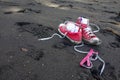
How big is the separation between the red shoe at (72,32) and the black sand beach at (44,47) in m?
0.09

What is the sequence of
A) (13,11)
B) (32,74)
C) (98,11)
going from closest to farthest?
(32,74) → (13,11) → (98,11)

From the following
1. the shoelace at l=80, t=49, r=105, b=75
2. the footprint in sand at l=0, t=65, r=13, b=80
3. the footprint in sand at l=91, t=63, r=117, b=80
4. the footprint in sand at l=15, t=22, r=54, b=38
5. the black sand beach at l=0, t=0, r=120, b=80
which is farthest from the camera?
the footprint in sand at l=15, t=22, r=54, b=38

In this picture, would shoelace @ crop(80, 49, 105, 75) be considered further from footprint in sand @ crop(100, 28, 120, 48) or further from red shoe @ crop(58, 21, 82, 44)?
footprint in sand @ crop(100, 28, 120, 48)

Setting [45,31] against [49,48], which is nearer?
[49,48]

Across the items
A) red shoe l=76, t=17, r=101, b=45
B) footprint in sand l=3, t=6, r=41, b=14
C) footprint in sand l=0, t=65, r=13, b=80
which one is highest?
red shoe l=76, t=17, r=101, b=45

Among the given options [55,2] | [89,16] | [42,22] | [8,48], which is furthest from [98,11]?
[8,48]

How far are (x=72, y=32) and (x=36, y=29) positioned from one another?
61cm

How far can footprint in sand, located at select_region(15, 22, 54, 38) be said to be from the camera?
11.2ft

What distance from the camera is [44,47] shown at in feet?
10.0

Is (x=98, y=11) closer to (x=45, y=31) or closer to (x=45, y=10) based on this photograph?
(x=45, y=10)

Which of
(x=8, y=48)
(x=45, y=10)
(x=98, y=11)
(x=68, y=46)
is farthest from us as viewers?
(x=98, y=11)

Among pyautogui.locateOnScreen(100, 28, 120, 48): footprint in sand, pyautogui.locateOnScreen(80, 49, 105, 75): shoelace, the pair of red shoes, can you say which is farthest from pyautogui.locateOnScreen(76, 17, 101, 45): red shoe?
pyautogui.locateOnScreen(100, 28, 120, 48): footprint in sand

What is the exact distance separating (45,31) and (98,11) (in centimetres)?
223

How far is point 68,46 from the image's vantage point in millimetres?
3193
